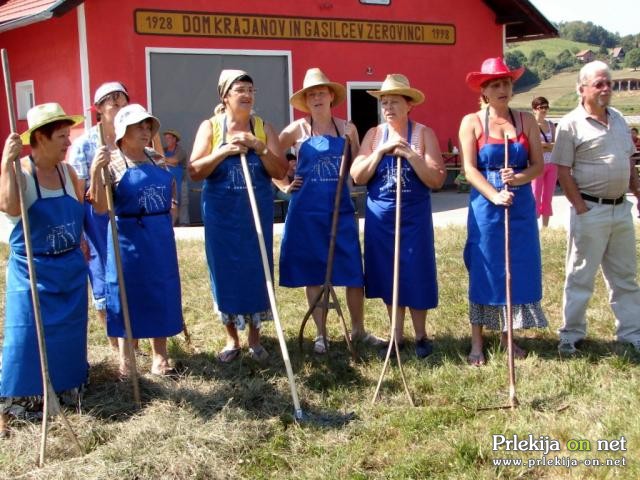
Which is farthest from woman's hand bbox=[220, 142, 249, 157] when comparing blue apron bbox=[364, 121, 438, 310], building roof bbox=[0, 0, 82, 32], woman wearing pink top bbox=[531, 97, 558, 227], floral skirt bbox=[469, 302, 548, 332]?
building roof bbox=[0, 0, 82, 32]

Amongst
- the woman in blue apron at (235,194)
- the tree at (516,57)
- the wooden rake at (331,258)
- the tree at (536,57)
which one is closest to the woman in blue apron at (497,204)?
the wooden rake at (331,258)

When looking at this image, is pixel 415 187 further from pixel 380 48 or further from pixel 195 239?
pixel 380 48

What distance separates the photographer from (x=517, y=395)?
466 cm

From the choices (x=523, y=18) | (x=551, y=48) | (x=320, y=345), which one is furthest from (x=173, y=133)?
(x=551, y=48)

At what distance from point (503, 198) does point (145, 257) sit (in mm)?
2323

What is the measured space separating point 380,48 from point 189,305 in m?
8.97

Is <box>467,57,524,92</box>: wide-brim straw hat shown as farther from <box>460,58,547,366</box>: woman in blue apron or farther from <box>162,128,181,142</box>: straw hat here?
<box>162,128,181,142</box>: straw hat

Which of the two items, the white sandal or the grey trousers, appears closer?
the grey trousers

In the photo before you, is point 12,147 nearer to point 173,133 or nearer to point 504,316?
point 504,316

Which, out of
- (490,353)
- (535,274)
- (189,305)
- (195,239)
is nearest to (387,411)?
(490,353)

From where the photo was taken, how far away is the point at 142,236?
4859mm

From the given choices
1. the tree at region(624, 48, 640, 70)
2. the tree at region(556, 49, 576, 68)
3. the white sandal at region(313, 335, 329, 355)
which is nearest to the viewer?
the white sandal at region(313, 335, 329, 355)

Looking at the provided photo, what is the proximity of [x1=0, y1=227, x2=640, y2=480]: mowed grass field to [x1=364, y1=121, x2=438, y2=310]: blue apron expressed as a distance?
48cm

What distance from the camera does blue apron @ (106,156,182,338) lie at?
4801 mm
